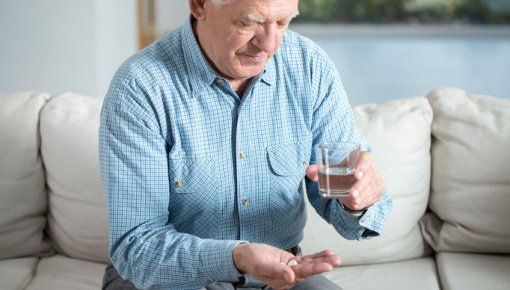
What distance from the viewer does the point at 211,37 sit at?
1.82m

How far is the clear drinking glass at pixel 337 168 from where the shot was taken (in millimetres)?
1669

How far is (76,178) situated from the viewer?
2.43m

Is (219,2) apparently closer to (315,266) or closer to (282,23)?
(282,23)

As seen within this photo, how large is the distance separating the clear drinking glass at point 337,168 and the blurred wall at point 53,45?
2.70 meters

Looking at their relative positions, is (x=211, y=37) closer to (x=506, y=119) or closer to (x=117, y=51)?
(x=506, y=119)

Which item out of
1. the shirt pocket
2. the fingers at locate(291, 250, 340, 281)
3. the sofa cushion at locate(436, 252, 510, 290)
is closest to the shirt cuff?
the fingers at locate(291, 250, 340, 281)

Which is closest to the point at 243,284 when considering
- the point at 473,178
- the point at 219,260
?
the point at 219,260

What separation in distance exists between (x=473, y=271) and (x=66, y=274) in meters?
1.19

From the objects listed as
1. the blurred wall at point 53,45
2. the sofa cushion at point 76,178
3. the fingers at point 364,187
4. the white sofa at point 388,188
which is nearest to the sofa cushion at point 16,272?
the white sofa at point 388,188

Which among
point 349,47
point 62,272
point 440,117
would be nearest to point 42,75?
point 62,272

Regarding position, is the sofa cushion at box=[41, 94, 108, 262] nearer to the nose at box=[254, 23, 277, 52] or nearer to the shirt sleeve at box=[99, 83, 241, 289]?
the shirt sleeve at box=[99, 83, 241, 289]

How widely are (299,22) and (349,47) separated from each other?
64 centimetres

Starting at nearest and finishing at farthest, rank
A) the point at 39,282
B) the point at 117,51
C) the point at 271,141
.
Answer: the point at 271,141
the point at 39,282
the point at 117,51

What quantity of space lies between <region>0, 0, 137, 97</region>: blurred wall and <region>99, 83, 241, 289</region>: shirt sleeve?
239 cm
